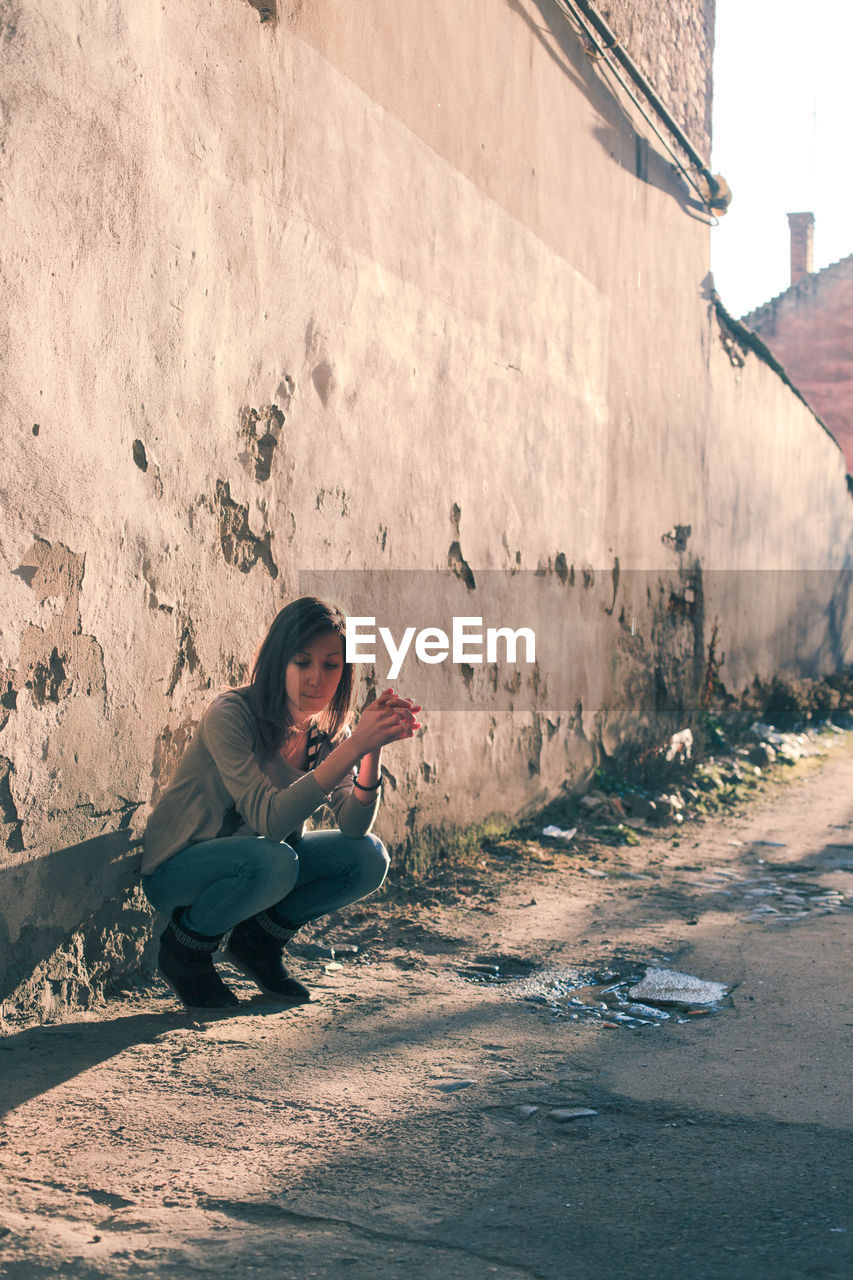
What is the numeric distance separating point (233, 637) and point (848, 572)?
11914 mm

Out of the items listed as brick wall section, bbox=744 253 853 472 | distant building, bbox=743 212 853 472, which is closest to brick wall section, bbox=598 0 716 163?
brick wall section, bbox=744 253 853 472

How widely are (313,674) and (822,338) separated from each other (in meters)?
18.5

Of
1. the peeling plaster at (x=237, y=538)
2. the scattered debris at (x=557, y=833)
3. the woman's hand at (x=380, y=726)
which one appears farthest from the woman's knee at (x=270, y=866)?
the scattered debris at (x=557, y=833)

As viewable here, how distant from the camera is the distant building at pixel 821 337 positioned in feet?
61.5

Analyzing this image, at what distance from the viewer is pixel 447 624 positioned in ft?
14.5

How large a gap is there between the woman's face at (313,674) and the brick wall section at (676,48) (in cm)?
517

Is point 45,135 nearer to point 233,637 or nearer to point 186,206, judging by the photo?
point 186,206

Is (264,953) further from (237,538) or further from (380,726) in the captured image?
(237,538)

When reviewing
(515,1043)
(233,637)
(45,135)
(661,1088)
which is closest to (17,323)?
(45,135)

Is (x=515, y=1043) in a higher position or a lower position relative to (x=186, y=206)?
lower

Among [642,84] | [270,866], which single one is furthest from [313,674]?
[642,84]

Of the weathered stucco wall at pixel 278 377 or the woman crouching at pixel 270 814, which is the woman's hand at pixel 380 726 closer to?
the woman crouching at pixel 270 814

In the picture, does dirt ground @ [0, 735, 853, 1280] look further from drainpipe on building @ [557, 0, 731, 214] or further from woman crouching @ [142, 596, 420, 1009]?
drainpipe on building @ [557, 0, 731, 214]
